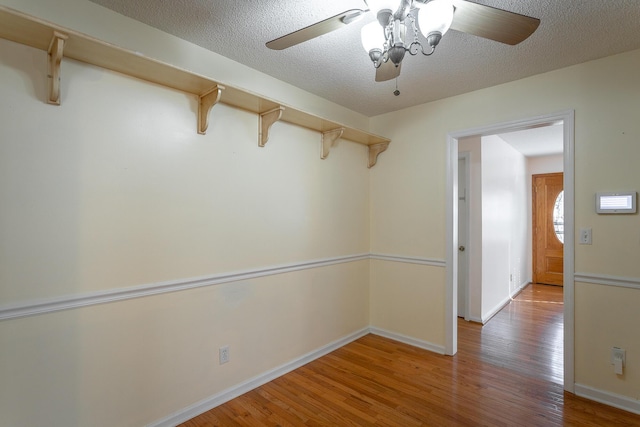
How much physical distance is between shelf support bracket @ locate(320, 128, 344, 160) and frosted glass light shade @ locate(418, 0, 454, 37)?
5.25 feet

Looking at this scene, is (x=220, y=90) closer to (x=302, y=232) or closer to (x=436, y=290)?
(x=302, y=232)

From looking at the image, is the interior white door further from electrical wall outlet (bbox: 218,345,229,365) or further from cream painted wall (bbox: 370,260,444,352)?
electrical wall outlet (bbox: 218,345,229,365)

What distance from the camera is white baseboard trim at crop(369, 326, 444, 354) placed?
2.98 m

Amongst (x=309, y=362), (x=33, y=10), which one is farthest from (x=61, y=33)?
(x=309, y=362)

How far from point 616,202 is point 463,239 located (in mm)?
1873

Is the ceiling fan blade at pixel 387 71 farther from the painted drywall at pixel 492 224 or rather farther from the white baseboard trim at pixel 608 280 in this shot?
the painted drywall at pixel 492 224

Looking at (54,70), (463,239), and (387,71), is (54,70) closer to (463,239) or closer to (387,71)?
(387,71)

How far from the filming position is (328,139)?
288 cm

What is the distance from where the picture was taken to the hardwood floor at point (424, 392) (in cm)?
200

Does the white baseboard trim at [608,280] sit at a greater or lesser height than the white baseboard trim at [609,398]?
greater

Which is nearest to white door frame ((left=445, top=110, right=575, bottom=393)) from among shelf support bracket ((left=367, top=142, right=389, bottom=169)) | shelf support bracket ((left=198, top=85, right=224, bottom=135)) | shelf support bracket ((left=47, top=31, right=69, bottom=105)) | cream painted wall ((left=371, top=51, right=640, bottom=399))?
cream painted wall ((left=371, top=51, right=640, bottom=399))

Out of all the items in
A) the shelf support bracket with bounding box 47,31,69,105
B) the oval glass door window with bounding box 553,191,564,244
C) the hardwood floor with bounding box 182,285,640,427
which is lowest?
the hardwood floor with bounding box 182,285,640,427

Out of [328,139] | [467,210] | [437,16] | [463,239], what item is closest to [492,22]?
[437,16]

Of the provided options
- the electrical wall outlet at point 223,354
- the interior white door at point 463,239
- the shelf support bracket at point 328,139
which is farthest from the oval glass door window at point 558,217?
the electrical wall outlet at point 223,354
